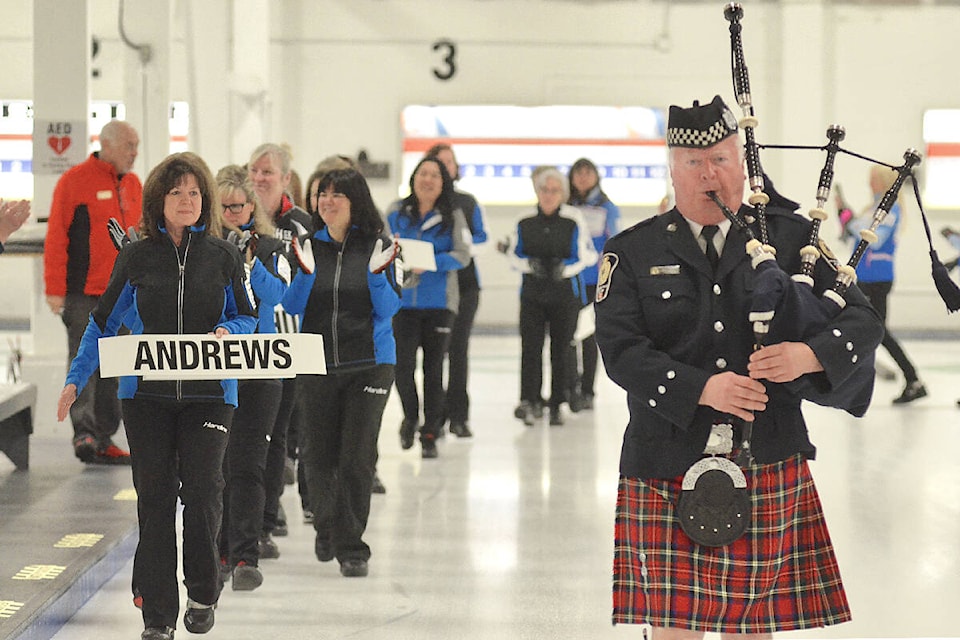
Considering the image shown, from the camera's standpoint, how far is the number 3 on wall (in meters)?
15.9

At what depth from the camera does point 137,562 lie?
409 centimetres

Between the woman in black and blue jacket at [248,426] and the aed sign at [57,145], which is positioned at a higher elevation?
the aed sign at [57,145]

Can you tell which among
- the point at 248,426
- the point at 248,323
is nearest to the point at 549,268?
the point at 248,426

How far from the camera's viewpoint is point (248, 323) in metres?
4.17

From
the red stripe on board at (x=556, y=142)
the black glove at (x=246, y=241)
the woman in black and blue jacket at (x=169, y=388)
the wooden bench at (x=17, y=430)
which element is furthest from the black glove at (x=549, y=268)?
the red stripe on board at (x=556, y=142)

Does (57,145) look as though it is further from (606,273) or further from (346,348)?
(606,273)

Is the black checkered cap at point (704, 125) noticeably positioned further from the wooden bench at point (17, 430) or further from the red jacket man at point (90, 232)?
the wooden bench at point (17, 430)

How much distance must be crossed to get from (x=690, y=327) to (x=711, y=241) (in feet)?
0.63

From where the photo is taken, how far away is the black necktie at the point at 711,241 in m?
2.94

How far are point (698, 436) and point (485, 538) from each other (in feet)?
10.4

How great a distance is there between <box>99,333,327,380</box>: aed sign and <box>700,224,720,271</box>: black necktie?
55.2 inches

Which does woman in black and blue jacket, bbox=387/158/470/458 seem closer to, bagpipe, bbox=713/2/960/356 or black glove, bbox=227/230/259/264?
black glove, bbox=227/230/259/264

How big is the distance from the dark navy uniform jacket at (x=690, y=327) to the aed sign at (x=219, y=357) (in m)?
1.30

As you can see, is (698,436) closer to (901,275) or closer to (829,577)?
(829,577)
